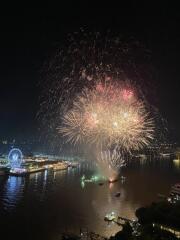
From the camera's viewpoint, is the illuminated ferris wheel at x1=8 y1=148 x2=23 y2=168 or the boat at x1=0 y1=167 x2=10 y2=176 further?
the illuminated ferris wheel at x1=8 y1=148 x2=23 y2=168

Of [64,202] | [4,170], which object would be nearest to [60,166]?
[4,170]

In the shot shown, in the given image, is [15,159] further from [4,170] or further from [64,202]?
[64,202]

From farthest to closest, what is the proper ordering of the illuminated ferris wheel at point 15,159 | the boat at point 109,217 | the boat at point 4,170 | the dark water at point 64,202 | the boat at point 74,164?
the boat at point 74,164, the illuminated ferris wheel at point 15,159, the boat at point 4,170, the boat at point 109,217, the dark water at point 64,202

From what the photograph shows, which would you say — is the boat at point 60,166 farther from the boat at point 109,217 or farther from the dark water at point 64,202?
the boat at point 109,217

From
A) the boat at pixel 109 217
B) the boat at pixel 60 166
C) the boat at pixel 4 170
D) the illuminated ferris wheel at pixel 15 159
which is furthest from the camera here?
the boat at pixel 60 166

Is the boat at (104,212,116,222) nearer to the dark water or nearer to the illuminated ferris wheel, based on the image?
the dark water

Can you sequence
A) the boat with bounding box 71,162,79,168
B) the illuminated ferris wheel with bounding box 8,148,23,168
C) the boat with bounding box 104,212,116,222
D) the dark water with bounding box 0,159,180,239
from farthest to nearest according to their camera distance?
the boat with bounding box 71,162,79,168, the illuminated ferris wheel with bounding box 8,148,23,168, the boat with bounding box 104,212,116,222, the dark water with bounding box 0,159,180,239

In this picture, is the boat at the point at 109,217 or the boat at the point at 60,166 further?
the boat at the point at 60,166

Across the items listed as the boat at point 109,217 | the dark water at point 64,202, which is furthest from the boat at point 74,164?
the boat at point 109,217

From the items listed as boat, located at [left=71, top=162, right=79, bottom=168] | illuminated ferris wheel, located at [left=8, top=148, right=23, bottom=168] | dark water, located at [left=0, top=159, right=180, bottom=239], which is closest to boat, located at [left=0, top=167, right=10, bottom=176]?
illuminated ferris wheel, located at [left=8, top=148, right=23, bottom=168]

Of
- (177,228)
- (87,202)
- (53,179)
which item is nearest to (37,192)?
(87,202)
